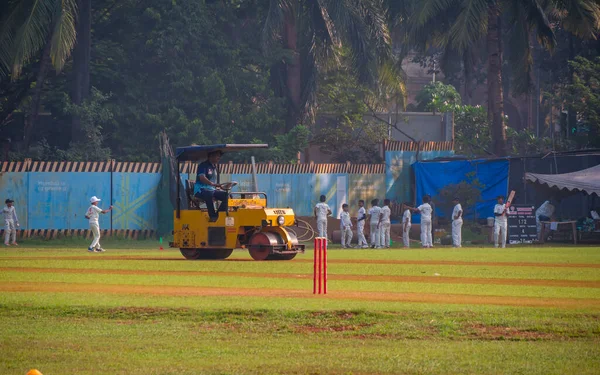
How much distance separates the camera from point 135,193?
38094 millimetres

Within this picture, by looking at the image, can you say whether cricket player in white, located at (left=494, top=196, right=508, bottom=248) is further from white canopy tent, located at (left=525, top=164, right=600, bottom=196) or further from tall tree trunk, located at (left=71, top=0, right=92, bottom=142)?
tall tree trunk, located at (left=71, top=0, right=92, bottom=142)

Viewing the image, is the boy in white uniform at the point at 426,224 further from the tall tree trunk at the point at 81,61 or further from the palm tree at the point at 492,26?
the tall tree trunk at the point at 81,61

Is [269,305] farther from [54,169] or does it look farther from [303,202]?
[303,202]

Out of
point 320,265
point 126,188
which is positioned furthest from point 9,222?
point 320,265

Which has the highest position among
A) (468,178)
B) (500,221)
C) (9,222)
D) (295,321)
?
(468,178)

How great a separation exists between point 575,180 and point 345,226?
856cm

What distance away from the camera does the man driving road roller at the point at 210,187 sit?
2483cm

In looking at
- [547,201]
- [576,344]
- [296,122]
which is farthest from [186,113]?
[576,344]

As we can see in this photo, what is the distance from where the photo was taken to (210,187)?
25.1 metres

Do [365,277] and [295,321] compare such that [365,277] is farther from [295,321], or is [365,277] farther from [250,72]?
[250,72]

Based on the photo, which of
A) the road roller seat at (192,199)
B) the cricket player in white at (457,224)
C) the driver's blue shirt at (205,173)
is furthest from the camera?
the cricket player in white at (457,224)

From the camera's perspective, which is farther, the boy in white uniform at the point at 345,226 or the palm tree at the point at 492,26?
the palm tree at the point at 492,26

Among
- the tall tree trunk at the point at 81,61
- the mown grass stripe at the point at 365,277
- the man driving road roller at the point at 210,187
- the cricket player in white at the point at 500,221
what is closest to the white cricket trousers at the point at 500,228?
the cricket player in white at the point at 500,221

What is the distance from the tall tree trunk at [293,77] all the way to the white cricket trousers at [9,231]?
17374mm
